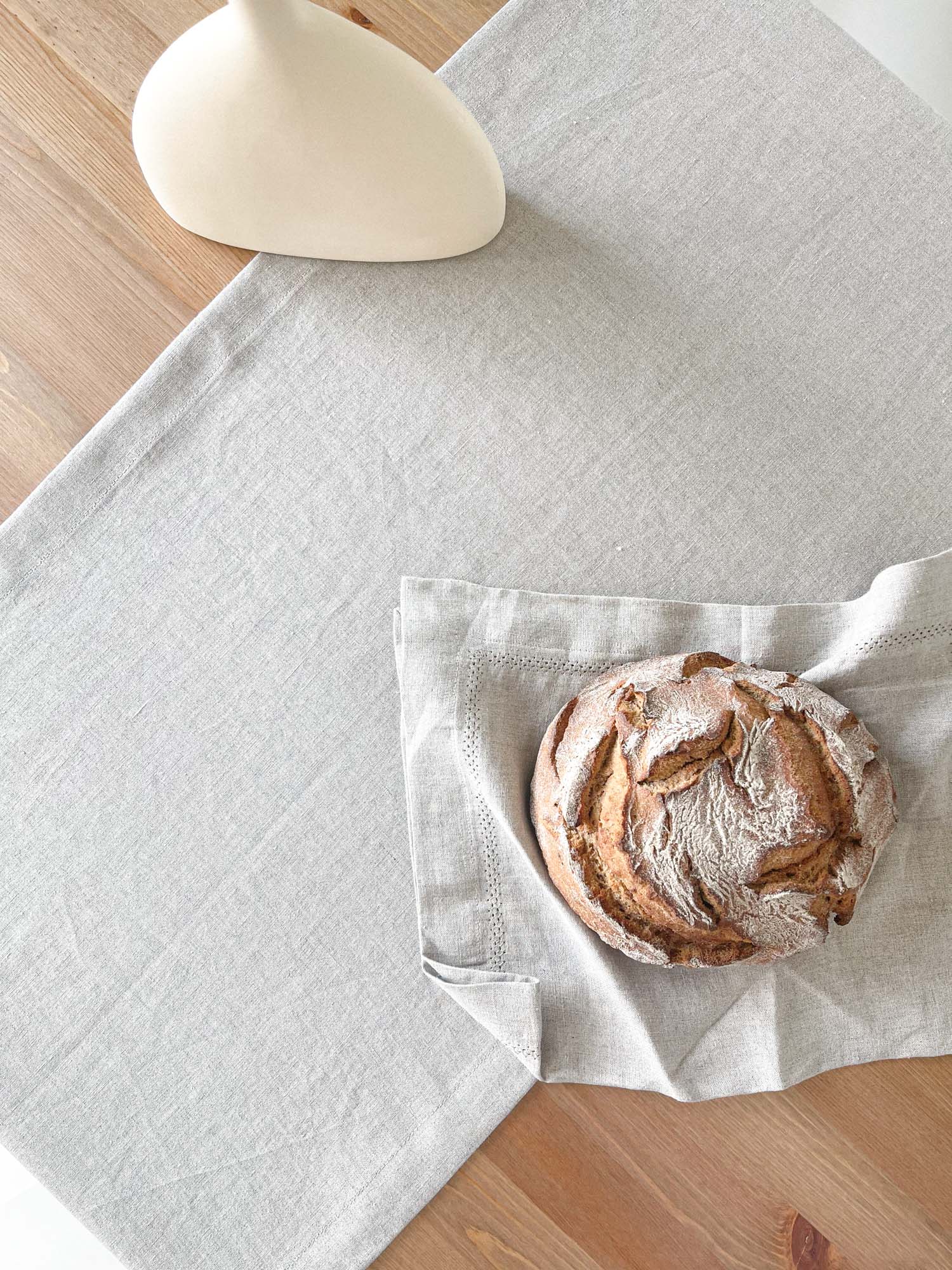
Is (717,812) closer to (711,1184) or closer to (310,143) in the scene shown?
(711,1184)

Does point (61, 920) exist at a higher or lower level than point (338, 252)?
lower

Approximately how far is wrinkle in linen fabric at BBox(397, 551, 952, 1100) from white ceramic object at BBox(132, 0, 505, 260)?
0.30 metres

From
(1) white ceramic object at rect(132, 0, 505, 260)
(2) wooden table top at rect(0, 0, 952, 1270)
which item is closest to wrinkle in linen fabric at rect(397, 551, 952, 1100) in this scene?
(2) wooden table top at rect(0, 0, 952, 1270)

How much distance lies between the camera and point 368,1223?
0.73m

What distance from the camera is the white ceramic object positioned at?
66 centimetres

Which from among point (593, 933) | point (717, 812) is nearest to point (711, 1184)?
point (593, 933)

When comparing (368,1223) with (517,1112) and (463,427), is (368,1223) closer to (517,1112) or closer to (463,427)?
(517,1112)

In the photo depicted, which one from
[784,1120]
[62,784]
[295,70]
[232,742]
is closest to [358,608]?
[232,742]

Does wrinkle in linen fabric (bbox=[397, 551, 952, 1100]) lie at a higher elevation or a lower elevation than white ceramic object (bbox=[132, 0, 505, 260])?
lower

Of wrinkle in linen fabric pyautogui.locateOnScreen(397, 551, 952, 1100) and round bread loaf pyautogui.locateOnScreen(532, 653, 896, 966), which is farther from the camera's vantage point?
wrinkle in linen fabric pyautogui.locateOnScreen(397, 551, 952, 1100)

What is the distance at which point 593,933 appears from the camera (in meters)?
0.70

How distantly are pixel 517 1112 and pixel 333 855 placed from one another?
10.0 inches

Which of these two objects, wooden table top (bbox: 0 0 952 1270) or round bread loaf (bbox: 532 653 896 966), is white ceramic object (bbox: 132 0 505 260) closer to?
round bread loaf (bbox: 532 653 896 966)

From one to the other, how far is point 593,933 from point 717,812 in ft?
0.60
